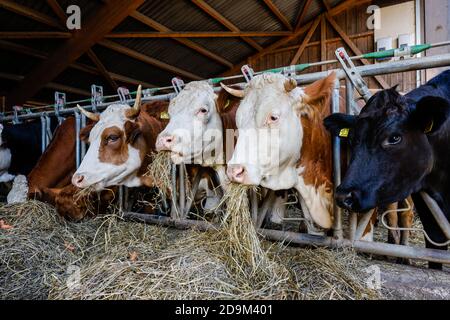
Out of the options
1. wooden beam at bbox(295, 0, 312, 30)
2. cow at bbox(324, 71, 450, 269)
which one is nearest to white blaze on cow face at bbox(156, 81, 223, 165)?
cow at bbox(324, 71, 450, 269)

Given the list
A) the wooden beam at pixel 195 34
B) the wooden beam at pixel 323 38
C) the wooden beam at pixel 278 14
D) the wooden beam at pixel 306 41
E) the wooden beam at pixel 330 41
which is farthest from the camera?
the wooden beam at pixel 306 41

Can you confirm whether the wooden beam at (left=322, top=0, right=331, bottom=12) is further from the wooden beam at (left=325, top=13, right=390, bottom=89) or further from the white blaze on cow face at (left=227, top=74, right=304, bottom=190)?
the white blaze on cow face at (left=227, top=74, right=304, bottom=190)

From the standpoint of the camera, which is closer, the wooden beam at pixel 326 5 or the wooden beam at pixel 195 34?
the wooden beam at pixel 195 34

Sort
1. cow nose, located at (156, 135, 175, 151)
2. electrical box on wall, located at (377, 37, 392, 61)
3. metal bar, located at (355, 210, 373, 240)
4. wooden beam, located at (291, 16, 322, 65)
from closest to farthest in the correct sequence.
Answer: metal bar, located at (355, 210, 373, 240) → cow nose, located at (156, 135, 175, 151) → electrical box on wall, located at (377, 37, 392, 61) → wooden beam, located at (291, 16, 322, 65)

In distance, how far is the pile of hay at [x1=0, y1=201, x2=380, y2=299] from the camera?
1684mm

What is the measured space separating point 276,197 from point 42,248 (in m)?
2.09

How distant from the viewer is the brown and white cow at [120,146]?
3182mm

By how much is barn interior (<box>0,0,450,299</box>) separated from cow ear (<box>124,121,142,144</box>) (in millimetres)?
652

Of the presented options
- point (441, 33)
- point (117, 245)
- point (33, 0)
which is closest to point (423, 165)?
point (117, 245)

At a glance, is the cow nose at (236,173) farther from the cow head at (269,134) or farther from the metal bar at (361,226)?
the metal bar at (361,226)

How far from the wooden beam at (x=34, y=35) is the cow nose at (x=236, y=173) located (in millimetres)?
6601

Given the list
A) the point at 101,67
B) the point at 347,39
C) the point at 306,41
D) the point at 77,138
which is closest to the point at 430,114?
the point at 77,138

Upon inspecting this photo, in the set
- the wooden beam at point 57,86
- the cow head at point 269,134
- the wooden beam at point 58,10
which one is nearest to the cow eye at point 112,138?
the cow head at point 269,134

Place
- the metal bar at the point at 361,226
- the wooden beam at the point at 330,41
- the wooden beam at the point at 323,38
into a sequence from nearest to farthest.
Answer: the metal bar at the point at 361,226 < the wooden beam at the point at 330,41 < the wooden beam at the point at 323,38
